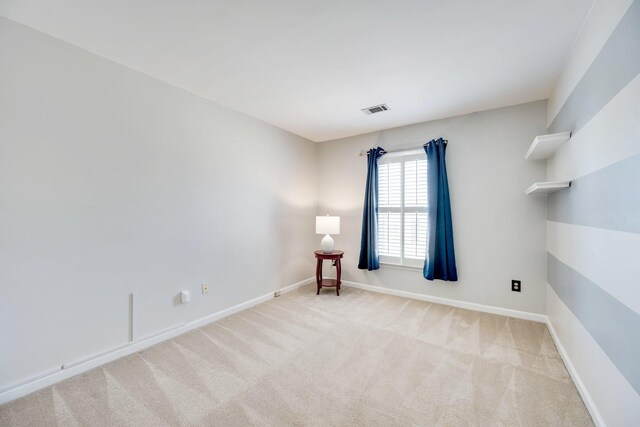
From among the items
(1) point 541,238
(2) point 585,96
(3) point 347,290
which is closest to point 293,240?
(3) point 347,290

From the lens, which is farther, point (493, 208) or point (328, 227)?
point (328, 227)

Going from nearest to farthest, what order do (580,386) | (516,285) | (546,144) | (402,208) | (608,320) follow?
1. (608,320)
2. (580,386)
3. (546,144)
4. (516,285)
5. (402,208)

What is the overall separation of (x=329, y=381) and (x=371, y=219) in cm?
244

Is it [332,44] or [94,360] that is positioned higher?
[332,44]

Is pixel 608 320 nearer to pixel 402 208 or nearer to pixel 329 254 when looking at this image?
pixel 402 208

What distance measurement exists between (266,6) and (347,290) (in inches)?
141

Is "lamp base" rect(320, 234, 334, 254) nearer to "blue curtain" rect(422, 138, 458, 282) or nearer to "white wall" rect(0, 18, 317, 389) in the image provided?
"white wall" rect(0, 18, 317, 389)

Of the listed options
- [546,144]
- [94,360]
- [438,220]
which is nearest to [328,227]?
[438,220]

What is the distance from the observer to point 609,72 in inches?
57.1

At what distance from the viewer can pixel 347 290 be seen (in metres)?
4.11

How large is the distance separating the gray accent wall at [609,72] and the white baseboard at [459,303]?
205cm

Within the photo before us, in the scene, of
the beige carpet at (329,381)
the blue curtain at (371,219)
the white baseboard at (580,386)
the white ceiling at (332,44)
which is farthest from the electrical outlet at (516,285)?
the white ceiling at (332,44)

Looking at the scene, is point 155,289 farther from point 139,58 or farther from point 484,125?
point 484,125

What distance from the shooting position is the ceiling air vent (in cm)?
312
